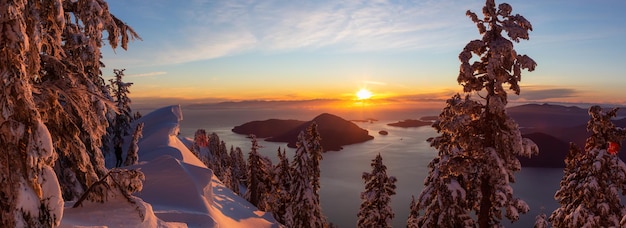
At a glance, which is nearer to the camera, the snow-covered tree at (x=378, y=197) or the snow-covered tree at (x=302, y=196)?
the snow-covered tree at (x=378, y=197)

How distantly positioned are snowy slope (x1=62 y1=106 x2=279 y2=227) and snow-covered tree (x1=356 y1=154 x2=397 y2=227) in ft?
33.3

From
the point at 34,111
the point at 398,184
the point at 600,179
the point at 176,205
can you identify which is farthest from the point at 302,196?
the point at 398,184

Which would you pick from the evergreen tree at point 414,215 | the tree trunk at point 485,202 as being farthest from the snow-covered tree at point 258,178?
the tree trunk at point 485,202

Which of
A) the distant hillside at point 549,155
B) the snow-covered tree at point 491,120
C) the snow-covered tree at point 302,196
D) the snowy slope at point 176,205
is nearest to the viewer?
the snowy slope at point 176,205

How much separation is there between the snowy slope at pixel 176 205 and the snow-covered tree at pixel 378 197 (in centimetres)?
1016

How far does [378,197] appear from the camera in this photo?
26.7 metres

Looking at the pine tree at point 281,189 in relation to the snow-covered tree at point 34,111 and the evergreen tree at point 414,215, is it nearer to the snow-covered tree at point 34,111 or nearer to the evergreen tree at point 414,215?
the evergreen tree at point 414,215

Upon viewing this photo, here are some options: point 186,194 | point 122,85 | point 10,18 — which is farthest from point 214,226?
point 122,85

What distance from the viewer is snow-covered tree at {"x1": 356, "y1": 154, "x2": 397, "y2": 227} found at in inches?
1035

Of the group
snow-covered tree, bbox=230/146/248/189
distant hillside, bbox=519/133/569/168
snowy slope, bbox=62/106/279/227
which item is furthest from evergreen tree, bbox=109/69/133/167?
distant hillside, bbox=519/133/569/168

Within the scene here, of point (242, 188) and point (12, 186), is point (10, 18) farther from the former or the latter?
point (242, 188)

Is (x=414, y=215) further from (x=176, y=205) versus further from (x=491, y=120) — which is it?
(x=176, y=205)

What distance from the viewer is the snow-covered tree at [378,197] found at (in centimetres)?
2628

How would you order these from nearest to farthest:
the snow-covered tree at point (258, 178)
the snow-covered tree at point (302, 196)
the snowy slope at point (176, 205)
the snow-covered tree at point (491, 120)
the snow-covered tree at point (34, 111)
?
the snow-covered tree at point (34, 111) < the snowy slope at point (176, 205) < the snow-covered tree at point (491, 120) < the snow-covered tree at point (302, 196) < the snow-covered tree at point (258, 178)
